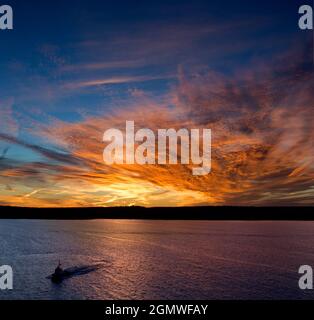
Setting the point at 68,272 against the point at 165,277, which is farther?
the point at 68,272

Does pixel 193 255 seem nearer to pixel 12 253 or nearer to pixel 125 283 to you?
pixel 125 283

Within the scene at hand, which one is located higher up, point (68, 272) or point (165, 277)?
point (68, 272)

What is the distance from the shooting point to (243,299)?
5412cm

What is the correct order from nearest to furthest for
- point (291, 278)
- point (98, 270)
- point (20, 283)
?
point (20, 283), point (291, 278), point (98, 270)

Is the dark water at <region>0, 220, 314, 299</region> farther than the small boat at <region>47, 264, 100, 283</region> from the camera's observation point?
No

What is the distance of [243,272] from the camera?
7638 centimetres

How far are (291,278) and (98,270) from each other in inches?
1745

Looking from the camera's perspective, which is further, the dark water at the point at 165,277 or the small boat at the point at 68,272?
the small boat at the point at 68,272
